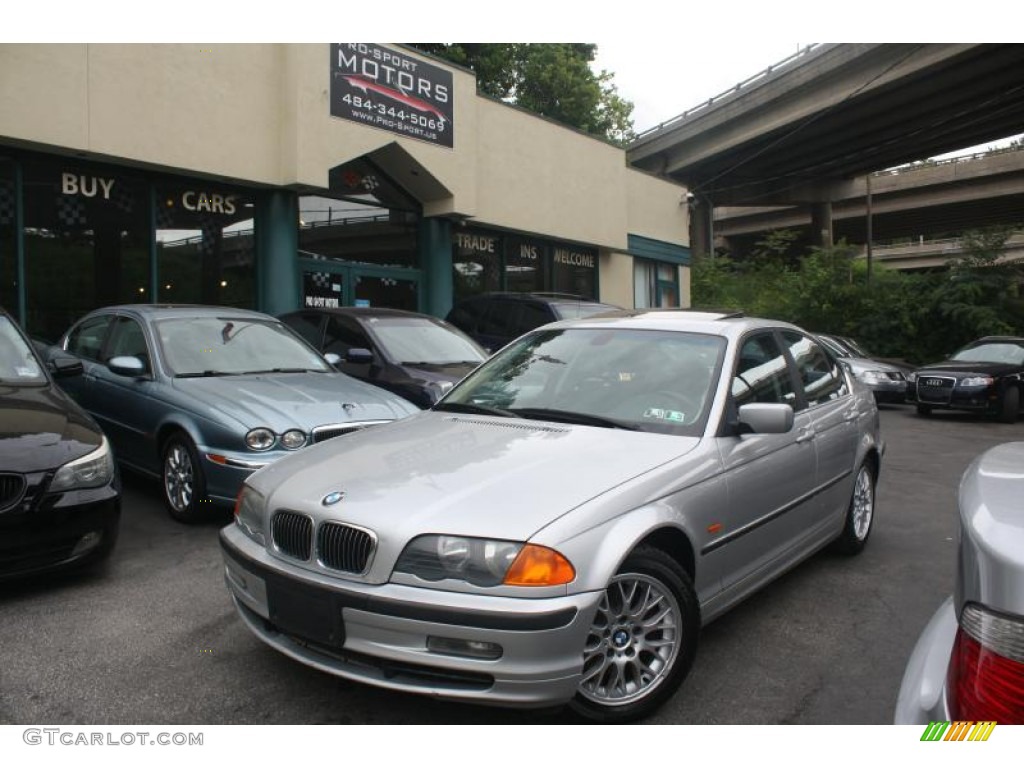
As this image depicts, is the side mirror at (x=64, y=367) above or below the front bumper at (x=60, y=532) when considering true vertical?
above

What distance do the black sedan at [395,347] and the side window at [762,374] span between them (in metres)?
3.98

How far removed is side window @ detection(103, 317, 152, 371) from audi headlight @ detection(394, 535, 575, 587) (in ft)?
14.4

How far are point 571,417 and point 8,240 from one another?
9.02m

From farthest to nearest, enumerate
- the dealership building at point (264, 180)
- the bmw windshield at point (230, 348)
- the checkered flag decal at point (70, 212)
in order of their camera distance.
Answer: the checkered flag decal at point (70, 212), the dealership building at point (264, 180), the bmw windshield at point (230, 348)

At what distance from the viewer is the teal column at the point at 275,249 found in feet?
40.2

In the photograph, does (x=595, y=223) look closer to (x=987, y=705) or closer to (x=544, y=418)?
(x=544, y=418)

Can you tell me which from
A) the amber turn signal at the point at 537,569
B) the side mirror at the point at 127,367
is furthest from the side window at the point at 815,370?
the side mirror at the point at 127,367

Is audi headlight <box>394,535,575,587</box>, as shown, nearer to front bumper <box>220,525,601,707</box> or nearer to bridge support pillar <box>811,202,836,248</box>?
front bumper <box>220,525,601,707</box>

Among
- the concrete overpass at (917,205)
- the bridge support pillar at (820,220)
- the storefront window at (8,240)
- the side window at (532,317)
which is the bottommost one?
the side window at (532,317)

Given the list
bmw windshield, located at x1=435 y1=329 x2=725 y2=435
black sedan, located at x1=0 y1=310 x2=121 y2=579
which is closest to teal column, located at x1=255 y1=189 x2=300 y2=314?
black sedan, located at x1=0 y1=310 x2=121 y2=579

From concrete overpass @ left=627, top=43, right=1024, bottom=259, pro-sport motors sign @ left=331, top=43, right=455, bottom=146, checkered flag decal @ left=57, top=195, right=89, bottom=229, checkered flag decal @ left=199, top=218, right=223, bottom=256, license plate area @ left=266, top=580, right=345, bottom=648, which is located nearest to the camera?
license plate area @ left=266, top=580, right=345, bottom=648

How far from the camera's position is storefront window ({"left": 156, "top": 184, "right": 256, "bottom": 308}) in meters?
11.4

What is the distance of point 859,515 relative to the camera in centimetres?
524

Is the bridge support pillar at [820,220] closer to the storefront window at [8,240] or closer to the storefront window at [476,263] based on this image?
the storefront window at [476,263]
